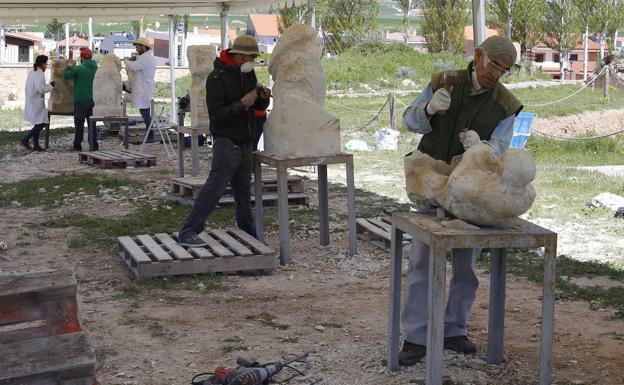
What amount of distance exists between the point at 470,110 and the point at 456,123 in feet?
0.35

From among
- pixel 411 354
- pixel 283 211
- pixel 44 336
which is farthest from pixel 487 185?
pixel 283 211

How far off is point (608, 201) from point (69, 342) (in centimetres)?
700

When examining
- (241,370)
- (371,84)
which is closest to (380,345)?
(241,370)

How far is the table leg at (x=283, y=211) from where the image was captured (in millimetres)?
7215

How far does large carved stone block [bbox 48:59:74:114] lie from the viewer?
16.4 meters

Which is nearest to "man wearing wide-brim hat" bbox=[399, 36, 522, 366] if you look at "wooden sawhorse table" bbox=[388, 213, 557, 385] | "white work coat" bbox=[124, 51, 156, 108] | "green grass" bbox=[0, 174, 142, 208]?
"wooden sawhorse table" bbox=[388, 213, 557, 385]

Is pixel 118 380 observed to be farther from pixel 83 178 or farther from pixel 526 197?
pixel 83 178

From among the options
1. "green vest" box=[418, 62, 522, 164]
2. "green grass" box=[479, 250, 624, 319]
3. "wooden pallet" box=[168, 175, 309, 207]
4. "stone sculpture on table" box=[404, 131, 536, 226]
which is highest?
"green vest" box=[418, 62, 522, 164]

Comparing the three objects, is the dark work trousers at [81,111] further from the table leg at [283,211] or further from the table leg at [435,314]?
the table leg at [435,314]

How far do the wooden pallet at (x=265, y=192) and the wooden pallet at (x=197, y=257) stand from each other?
7.55 ft

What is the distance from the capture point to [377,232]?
8.03 m

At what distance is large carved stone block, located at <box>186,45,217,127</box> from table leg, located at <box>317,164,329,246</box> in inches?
152

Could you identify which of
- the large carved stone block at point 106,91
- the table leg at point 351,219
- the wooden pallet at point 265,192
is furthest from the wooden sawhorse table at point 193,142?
the large carved stone block at point 106,91

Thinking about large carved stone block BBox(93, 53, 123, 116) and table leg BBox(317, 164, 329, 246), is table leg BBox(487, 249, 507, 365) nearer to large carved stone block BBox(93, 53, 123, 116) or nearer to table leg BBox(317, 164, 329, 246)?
table leg BBox(317, 164, 329, 246)
